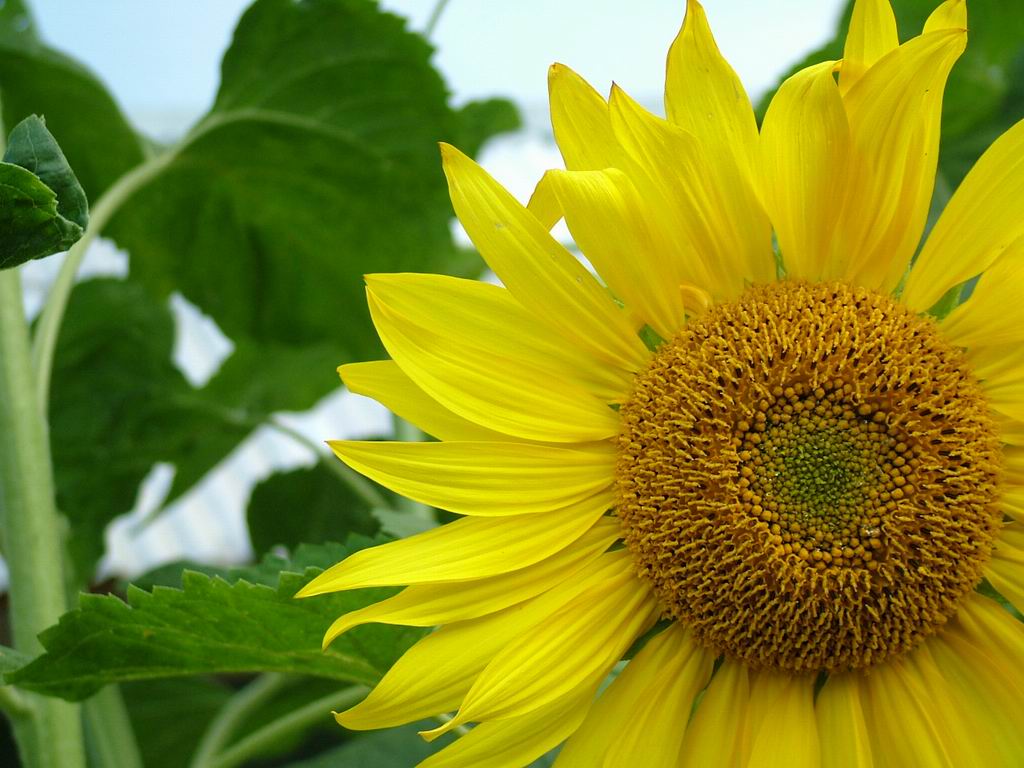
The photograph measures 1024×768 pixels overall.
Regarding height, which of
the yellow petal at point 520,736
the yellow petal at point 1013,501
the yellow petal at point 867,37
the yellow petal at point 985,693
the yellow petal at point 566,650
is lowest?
the yellow petal at point 985,693

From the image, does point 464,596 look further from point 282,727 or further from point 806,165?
point 282,727

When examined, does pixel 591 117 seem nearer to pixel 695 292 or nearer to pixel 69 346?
pixel 695 292

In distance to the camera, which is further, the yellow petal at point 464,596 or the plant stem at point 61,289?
the plant stem at point 61,289

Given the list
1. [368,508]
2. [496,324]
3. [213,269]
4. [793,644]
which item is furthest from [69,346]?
[793,644]

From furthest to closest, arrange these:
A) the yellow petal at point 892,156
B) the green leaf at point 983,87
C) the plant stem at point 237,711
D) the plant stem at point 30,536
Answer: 1. the green leaf at point 983,87
2. the plant stem at point 237,711
3. the plant stem at point 30,536
4. the yellow petal at point 892,156

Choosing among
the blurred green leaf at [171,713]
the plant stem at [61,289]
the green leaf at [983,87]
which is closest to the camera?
the plant stem at [61,289]

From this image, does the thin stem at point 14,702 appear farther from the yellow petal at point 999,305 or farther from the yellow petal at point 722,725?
the yellow petal at point 999,305

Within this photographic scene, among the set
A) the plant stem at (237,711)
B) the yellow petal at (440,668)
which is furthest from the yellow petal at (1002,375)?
the plant stem at (237,711)
